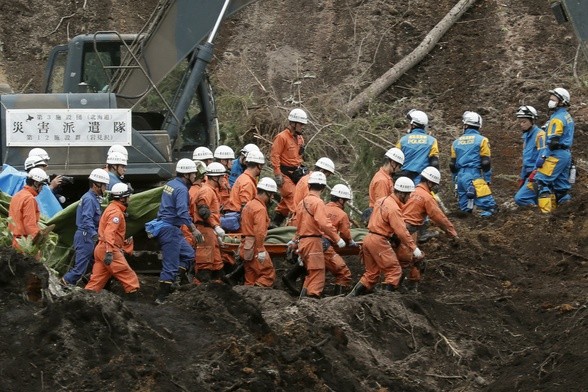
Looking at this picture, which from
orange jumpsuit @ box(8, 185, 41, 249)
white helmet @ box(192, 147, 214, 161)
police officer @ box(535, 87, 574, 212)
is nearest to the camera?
orange jumpsuit @ box(8, 185, 41, 249)

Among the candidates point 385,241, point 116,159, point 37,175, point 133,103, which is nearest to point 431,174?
point 385,241

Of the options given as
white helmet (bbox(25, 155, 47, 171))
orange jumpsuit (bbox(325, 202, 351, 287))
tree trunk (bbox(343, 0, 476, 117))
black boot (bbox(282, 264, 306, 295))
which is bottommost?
tree trunk (bbox(343, 0, 476, 117))

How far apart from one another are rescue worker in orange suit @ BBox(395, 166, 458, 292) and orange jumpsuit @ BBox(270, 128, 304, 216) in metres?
2.63

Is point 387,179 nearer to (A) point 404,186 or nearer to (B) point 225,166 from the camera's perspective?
(A) point 404,186

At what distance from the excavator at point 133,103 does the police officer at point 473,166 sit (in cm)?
334

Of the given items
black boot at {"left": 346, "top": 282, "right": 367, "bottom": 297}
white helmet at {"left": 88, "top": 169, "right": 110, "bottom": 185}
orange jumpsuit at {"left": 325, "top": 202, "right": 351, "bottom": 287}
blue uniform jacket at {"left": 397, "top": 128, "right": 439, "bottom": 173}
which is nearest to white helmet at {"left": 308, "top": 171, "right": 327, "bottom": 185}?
orange jumpsuit at {"left": 325, "top": 202, "right": 351, "bottom": 287}

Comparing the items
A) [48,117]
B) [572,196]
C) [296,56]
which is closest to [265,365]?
[48,117]

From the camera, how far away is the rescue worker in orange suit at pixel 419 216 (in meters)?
16.2

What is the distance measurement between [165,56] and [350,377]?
265 inches

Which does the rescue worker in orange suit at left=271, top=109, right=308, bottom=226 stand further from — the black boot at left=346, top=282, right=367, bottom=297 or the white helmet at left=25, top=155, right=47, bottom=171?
the white helmet at left=25, top=155, right=47, bottom=171

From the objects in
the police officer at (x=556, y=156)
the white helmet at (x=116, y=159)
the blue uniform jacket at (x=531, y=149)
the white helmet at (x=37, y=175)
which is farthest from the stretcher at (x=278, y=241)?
the blue uniform jacket at (x=531, y=149)

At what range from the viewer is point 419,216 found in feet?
53.9

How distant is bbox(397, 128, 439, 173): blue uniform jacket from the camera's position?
1847 centimetres

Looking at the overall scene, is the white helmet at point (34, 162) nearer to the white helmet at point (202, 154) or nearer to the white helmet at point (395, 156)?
the white helmet at point (202, 154)
